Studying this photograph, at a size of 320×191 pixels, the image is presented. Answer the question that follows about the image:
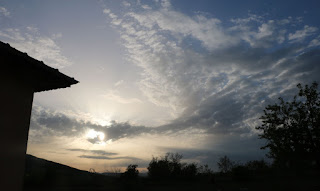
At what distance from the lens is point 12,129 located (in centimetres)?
523

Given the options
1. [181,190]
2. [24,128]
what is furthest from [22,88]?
[181,190]

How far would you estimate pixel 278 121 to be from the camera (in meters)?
29.3

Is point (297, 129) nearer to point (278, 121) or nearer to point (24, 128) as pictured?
point (278, 121)

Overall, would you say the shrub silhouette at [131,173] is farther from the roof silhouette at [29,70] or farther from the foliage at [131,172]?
the roof silhouette at [29,70]

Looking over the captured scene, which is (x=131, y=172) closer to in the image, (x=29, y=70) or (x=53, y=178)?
(x=53, y=178)

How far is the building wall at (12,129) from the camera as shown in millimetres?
4996

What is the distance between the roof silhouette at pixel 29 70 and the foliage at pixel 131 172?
1597 cm

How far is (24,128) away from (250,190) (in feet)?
60.1

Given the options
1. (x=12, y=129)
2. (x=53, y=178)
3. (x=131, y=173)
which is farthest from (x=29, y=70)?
(x=131, y=173)

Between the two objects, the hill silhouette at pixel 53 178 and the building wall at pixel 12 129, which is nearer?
the building wall at pixel 12 129

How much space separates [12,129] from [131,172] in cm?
1696

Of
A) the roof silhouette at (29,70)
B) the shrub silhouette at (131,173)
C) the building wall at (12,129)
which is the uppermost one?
the roof silhouette at (29,70)

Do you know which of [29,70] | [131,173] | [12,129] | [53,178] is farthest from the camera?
[131,173]

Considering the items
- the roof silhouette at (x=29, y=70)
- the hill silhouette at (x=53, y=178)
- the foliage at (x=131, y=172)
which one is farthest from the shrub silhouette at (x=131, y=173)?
the roof silhouette at (x=29, y=70)
